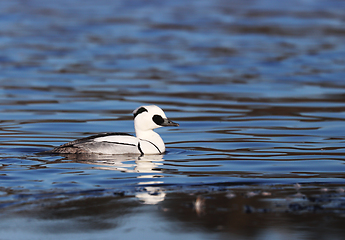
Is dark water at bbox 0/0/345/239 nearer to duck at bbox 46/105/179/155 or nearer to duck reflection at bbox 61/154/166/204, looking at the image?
duck reflection at bbox 61/154/166/204

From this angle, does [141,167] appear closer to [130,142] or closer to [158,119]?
[130,142]

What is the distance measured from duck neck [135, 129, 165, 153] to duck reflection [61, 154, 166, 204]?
31 cm

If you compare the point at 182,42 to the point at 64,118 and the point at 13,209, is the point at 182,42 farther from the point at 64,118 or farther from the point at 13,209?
the point at 13,209

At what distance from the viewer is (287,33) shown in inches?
1524

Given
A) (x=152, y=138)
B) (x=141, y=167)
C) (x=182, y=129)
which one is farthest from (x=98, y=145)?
(x=182, y=129)

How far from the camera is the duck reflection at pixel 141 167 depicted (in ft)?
29.0

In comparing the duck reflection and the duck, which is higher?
the duck

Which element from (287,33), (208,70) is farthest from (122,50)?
(287,33)

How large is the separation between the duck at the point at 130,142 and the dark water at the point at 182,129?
0.27 m

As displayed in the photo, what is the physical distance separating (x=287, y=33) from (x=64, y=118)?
24735 mm

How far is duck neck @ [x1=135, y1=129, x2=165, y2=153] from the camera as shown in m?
12.2

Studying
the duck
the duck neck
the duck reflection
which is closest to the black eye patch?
the duck

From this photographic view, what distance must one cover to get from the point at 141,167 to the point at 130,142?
3.91 feet

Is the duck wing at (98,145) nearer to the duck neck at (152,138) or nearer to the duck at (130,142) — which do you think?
the duck at (130,142)
